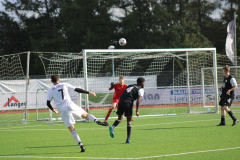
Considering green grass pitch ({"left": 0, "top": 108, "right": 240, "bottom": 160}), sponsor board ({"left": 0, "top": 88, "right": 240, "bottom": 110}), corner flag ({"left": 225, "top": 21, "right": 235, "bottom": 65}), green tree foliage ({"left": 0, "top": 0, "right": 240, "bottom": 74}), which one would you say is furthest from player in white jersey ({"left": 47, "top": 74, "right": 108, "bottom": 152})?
green tree foliage ({"left": 0, "top": 0, "right": 240, "bottom": 74})

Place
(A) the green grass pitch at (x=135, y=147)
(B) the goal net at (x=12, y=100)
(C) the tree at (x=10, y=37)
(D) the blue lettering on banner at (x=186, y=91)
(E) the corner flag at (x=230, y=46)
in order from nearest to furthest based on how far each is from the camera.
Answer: (A) the green grass pitch at (x=135, y=147) < (B) the goal net at (x=12, y=100) < (D) the blue lettering on banner at (x=186, y=91) < (E) the corner flag at (x=230, y=46) < (C) the tree at (x=10, y=37)

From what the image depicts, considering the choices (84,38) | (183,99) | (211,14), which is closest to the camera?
(183,99)

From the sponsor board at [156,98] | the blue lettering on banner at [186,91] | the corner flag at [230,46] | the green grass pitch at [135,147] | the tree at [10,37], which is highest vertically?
the tree at [10,37]

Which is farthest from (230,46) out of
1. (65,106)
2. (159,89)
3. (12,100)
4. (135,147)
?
(65,106)

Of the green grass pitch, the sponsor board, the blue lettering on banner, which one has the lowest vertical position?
the green grass pitch

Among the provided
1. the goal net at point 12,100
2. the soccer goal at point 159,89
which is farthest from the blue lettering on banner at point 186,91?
the goal net at point 12,100

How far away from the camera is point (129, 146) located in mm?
7973

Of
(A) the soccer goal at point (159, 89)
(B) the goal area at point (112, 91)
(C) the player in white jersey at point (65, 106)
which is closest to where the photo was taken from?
(C) the player in white jersey at point (65, 106)

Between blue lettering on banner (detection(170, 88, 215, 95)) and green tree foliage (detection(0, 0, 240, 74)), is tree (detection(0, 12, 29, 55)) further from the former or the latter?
blue lettering on banner (detection(170, 88, 215, 95))

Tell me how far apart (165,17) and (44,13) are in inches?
625

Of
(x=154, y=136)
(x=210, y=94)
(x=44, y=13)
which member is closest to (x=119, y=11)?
(x=44, y=13)

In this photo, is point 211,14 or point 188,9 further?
point 211,14

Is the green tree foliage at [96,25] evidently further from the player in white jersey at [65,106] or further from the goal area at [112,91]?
the player in white jersey at [65,106]

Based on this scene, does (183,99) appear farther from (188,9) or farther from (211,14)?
(211,14)
